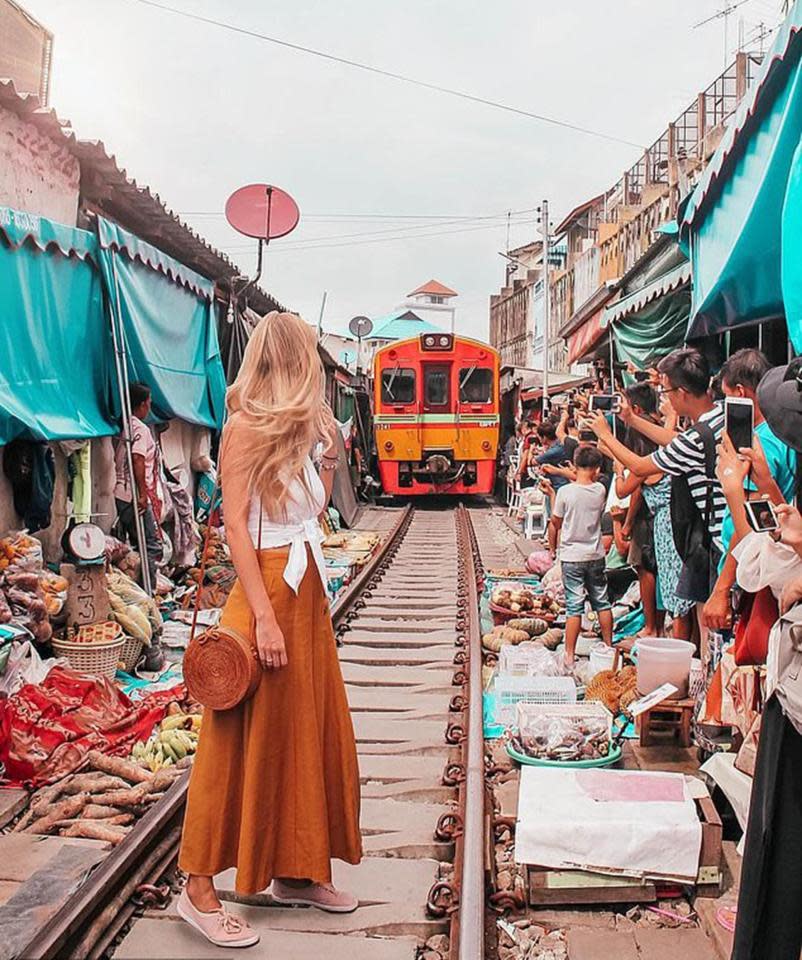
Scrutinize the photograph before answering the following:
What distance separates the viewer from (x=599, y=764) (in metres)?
4.59

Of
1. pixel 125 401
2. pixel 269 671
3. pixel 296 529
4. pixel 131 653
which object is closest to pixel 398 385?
pixel 125 401

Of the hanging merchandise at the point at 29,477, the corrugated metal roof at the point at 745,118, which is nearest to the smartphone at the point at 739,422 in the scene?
the corrugated metal roof at the point at 745,118

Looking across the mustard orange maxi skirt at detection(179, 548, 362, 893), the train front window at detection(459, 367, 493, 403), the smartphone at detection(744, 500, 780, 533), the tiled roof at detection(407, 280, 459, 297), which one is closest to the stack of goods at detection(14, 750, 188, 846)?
the mustard orange maxi skirt at detection(179, 548, 362, 893)

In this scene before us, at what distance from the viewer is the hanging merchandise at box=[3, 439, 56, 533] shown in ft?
22.1

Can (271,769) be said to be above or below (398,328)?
below

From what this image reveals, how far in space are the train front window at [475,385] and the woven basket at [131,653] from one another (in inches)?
509

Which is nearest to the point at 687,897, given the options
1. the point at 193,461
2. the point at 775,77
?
the point at 775,77

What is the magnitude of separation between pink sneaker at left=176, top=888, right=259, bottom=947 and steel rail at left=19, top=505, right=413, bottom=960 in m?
0.31

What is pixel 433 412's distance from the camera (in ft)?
62.5

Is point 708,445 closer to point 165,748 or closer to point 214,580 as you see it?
point 165,748

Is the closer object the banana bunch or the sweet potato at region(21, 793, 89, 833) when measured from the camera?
the sweet potato at region(21, 793, 89, 833)

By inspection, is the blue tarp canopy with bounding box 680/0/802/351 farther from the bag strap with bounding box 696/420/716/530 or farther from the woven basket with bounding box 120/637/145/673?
the woven basket with bounding box 120/637/145/673

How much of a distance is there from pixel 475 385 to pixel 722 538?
14795mm

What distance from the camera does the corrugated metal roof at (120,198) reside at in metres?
6.93
